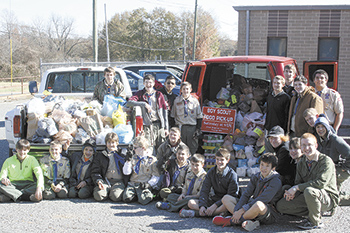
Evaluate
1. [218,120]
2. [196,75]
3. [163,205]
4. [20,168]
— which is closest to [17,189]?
[20,168]

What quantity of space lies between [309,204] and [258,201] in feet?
2.04

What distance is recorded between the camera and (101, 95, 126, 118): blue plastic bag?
7.30 meters

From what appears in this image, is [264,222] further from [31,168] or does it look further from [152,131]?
[31,168]

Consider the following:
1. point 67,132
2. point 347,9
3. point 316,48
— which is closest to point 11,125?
point 67,132

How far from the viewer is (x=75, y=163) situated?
6.32 metres

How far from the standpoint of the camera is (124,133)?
668 centimetres

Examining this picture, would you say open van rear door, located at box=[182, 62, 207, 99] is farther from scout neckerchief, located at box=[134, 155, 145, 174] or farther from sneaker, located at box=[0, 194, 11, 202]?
sneaker, located at box=[0, 194, 11, 202]

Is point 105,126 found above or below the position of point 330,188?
above

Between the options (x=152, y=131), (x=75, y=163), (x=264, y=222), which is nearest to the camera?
(x=264, y=222)

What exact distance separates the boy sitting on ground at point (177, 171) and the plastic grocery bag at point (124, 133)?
36.0 inches

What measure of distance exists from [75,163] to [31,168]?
0.66 metres

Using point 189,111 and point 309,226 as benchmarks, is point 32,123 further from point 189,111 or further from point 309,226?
point 309,226

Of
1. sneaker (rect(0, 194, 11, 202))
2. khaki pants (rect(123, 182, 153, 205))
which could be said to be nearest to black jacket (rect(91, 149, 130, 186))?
khaki pants (rect(123, 182, 153, 205))

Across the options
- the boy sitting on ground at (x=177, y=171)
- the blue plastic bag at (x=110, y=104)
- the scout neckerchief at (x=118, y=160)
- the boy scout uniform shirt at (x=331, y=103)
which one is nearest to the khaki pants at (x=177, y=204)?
the boy sitting on ground at (x=177, y=171)
